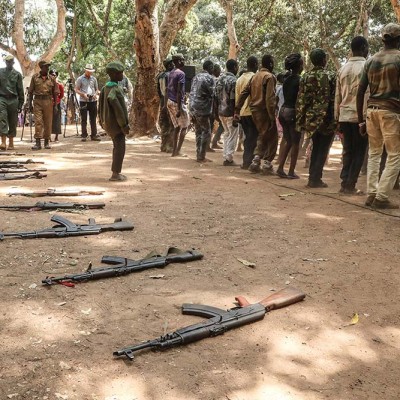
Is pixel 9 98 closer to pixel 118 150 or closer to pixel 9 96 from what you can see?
pixel 9 96

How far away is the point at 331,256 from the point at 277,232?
805 millimetres

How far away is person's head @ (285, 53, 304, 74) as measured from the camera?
750cm

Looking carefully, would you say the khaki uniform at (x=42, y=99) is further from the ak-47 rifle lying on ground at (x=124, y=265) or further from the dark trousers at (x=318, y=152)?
the ak-47 rifle lying on ground at (x=124, y=265)

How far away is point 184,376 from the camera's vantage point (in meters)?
2.59

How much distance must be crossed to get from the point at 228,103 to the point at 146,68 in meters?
4.95

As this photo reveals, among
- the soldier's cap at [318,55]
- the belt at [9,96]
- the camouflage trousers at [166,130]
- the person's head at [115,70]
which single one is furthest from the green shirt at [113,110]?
the belt at [9,96]

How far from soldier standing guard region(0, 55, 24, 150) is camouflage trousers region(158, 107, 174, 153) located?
310cm

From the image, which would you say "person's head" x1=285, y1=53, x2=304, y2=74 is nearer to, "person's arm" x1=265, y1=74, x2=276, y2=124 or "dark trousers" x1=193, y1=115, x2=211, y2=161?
"person's arm" x1=265, y1=74, x2=276, y2=124

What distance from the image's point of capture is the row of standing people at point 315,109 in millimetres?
5770

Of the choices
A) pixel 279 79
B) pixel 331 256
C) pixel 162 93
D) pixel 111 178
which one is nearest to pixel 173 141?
pixel 162 93

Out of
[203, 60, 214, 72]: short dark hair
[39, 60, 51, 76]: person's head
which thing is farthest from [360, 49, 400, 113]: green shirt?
[39, 60, 51, 76]: person's head

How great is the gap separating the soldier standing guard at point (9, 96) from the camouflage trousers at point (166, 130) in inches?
122

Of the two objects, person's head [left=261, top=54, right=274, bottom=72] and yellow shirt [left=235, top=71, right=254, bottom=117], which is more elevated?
person's head [left=261, top=54, right=274, bottom=72]

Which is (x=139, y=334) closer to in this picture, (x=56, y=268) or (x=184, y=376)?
(x=184, y=376)
